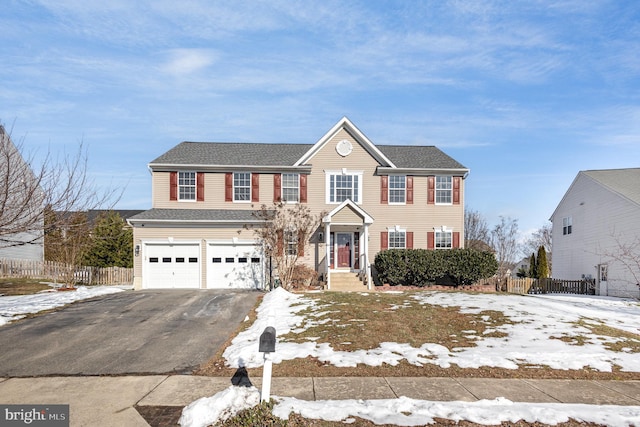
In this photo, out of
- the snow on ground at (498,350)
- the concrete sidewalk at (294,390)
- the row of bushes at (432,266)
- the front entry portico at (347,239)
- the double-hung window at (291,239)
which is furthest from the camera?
the double-hung window at (291,239)

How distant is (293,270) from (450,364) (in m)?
13.0

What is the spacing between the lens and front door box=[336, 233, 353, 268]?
24281 mm

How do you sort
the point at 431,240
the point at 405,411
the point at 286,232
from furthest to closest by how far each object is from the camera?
the point at 431,240 < the point at 286,232 < the point at 405,411

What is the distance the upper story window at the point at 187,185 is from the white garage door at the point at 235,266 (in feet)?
11.6

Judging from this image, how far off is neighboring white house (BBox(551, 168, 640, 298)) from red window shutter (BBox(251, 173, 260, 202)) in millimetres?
19419

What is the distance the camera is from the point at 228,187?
23875mm

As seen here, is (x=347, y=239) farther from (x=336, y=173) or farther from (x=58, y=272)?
(x=58, y=272)

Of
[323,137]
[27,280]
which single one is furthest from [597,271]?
[27,280]

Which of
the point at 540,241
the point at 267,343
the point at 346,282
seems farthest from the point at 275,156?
the point at 540,241

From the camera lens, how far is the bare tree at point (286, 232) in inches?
810

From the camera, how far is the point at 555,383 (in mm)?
7707

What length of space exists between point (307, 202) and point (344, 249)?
326 centimetres

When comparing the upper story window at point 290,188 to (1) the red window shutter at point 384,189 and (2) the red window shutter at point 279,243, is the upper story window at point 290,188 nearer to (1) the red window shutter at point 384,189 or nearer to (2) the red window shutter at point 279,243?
(2) the red window shutter at point 279,243

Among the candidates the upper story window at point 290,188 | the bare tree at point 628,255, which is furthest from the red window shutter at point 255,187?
the bare tree at point 628,255
